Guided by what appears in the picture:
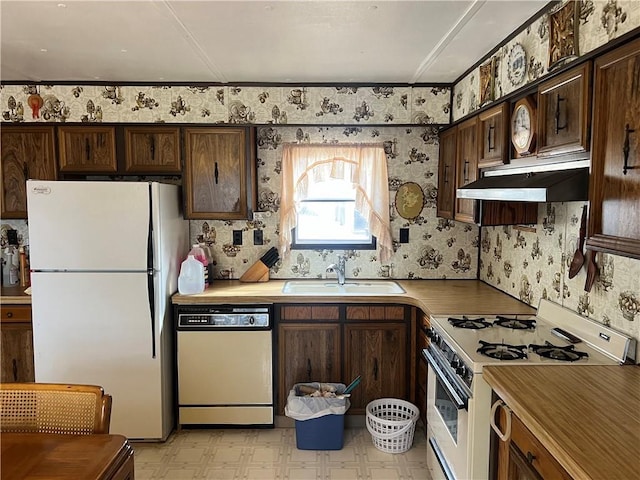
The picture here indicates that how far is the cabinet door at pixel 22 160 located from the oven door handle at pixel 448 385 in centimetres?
287

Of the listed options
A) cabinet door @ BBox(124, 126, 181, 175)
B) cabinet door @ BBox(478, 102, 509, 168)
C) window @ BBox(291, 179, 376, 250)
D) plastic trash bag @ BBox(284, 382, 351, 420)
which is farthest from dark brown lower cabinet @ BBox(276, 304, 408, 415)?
cabinet door @ BBox(124, 126, 181, 175)

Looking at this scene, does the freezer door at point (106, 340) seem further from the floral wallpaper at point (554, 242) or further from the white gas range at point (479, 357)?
the floral wallpaper at point (554, 242)

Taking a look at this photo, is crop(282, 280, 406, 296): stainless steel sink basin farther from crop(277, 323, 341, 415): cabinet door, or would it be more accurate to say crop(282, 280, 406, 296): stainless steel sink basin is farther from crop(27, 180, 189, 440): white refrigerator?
crop(27, 180, 189, 440): white refrigerator

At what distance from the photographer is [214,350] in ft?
10.2

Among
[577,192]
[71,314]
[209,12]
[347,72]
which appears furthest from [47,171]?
[577,192]

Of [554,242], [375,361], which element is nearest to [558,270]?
[554,242]

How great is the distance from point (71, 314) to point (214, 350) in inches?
36.0

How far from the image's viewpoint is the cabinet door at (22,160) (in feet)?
10.8

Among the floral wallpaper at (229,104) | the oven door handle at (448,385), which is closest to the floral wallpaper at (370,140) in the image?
the floral wallpaper at (229,104)

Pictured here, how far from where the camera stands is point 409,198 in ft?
12.1

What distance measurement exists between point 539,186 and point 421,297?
1428mm

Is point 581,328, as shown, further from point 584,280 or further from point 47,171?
point 47,171

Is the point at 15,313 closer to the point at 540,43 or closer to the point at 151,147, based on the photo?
the point at 151,147

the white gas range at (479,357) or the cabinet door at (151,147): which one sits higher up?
the cabinet door at (151,147)
